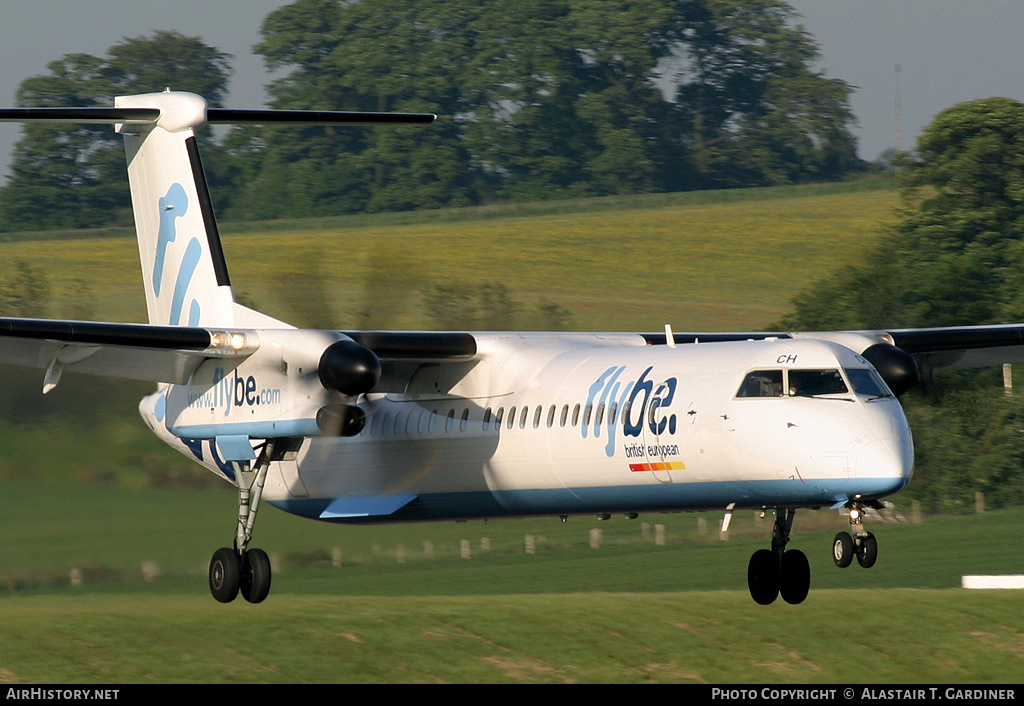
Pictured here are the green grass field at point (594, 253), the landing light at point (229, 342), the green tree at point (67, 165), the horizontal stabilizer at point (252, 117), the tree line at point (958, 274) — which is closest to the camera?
the landing light at point (229, 342)

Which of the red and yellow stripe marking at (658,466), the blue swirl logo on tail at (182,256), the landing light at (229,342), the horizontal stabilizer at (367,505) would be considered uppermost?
the blue swirl logo on tail at (182,256)

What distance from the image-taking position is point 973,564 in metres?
41.9

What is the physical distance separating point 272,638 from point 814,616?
922cm

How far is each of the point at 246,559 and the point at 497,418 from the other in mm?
3643

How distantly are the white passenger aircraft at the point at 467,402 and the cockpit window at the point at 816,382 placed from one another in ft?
0.07

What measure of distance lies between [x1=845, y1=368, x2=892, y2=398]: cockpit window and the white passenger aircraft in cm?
3

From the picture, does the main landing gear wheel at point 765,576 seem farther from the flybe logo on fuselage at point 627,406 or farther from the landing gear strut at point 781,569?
the flybe logo on fuselage at point 627,406

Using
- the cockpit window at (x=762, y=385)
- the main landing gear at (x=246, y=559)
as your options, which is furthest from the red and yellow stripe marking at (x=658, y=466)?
the main landing gear at (x=246, y=559)

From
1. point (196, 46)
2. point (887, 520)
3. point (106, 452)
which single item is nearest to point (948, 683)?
point (106, 452)

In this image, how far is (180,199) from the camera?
74.7 feet

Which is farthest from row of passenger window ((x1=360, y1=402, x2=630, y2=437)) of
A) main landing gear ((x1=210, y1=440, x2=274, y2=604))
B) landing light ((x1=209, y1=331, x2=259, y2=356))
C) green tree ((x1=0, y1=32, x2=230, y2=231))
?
green tree ((x1=0, y1=32, x2=230, y2=231))

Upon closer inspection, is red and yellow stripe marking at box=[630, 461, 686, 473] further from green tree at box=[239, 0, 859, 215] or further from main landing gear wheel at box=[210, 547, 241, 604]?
green tree at box=[239, 0, 859, 215]

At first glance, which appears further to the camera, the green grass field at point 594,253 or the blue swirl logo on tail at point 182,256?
the green grass field at point 594,253

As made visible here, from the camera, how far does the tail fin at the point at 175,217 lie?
73.0 feet
